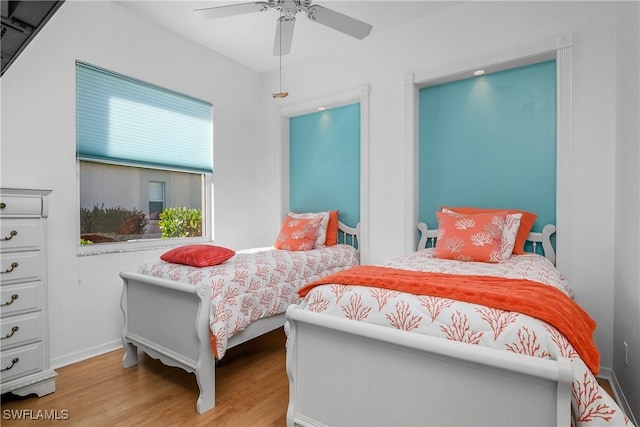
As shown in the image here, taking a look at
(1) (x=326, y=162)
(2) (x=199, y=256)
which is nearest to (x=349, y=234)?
(1) (x=326, y=162)

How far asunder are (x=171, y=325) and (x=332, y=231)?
193cm

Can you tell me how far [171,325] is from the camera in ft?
7.14

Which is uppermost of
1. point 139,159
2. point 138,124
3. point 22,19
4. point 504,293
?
point 138,124

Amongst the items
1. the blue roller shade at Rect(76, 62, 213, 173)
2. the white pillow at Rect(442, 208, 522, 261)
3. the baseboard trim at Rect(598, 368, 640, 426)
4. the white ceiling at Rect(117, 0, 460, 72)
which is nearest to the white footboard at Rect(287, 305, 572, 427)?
the baseboard trim at Rect(598, 368, 640, 426)

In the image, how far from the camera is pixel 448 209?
9.68 feet

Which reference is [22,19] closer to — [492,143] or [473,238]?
[473,238]

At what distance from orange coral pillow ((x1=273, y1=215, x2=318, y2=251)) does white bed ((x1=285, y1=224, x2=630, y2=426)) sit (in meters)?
1.59

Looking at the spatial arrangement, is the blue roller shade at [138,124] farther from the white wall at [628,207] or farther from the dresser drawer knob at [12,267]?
the white wall at [628,207]

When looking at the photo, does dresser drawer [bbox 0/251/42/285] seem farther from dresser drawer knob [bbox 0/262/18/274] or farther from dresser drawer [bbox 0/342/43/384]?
dresser drawer [bbox 0/342/43/384]

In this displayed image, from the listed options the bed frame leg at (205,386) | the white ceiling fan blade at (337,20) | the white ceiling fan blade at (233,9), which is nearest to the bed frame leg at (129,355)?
the bed frame leg at (205,386)

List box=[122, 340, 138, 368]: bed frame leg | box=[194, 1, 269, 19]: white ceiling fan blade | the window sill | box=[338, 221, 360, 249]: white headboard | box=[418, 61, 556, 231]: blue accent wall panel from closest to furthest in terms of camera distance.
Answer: box=[194, 1, 269, 19]: white ceiling fan blade < box=[122, 340, 138, 368]: bed frame leg < box=[418, 61, 556, 231]: blue accent wall panel < the window sill < box=[338, 221, 360, 249]: white headboard

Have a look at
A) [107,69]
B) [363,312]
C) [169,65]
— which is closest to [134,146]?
[107,69]

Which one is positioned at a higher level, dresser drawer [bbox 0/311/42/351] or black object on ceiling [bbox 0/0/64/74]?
black object on ceiling [bbox 0/0/64/74]

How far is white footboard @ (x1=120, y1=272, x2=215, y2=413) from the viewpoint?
1963mm
